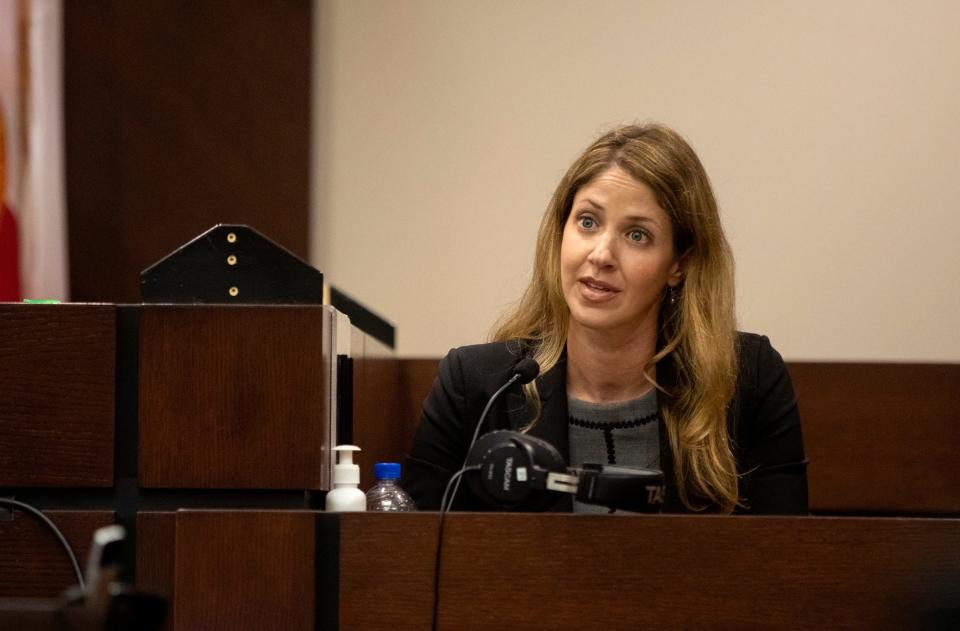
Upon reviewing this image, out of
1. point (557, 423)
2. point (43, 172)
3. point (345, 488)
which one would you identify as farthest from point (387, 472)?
point (43, 172)

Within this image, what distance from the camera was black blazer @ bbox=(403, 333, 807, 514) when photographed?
1.78 metres

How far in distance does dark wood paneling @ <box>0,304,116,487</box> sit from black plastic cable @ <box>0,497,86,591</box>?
0.02m

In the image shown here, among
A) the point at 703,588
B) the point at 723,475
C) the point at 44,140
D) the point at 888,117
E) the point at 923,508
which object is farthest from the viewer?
the point at 888,117

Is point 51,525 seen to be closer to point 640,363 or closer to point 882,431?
point 640,363

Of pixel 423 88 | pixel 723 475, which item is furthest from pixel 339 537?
pixel 423 88

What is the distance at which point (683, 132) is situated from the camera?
9.84 ft

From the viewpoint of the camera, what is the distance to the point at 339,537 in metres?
1.08

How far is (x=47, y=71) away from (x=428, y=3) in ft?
3.20

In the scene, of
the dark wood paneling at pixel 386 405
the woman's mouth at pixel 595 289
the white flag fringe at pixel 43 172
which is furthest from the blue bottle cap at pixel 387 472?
the white flag fringe at pixel 43 172

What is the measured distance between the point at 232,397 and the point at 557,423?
0.72 meters

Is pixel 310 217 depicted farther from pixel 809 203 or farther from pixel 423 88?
pixel 809 203

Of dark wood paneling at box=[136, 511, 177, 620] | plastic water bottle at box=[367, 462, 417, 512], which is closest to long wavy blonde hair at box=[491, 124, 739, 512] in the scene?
plastic water bottle at box=[367, 462, 417, 512]

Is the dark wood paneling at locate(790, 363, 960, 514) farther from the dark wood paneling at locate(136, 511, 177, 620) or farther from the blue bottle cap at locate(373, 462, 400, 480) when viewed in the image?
the dark wood paneling at locate(136, 511, 177, 620)

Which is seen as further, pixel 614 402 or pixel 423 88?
pixel 423 88
